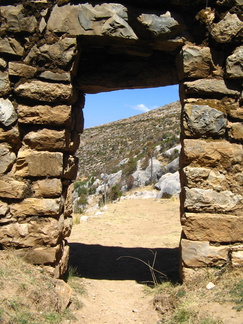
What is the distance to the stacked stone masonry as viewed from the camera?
4.32m

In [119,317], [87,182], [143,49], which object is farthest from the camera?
[87,182]

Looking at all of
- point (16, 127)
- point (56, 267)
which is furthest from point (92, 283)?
point (16, 127)

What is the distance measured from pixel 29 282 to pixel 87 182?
63.0 feet

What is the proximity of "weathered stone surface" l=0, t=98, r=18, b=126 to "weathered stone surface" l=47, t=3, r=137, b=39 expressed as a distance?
3.49ft

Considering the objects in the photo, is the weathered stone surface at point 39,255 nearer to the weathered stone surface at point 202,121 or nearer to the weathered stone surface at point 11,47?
the weathered stone surface at point 202,121

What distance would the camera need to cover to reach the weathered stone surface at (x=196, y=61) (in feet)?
14.4

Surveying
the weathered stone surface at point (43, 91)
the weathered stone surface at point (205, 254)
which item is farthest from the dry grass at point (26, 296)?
the weathered stone surface at point (43, 91)

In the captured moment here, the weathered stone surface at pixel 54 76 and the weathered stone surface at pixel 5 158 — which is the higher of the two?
the weathered stone surface at pixel 54 76

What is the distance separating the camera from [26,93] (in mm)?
4348

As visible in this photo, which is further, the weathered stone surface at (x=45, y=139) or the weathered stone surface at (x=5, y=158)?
the weathered stone surface at (x=45, y=139)

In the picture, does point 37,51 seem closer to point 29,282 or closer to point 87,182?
point 29,282

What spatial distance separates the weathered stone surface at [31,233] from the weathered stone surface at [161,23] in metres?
2.65

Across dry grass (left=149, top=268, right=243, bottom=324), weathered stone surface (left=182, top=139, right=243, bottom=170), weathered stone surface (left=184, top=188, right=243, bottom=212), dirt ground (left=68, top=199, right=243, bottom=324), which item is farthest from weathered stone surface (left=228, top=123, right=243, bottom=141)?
dirt ground (left=68, top=199, right=243, bottom=324)

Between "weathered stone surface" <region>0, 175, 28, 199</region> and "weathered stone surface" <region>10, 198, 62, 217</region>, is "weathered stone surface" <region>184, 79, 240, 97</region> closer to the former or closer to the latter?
"weathered stone surface" <region>10, 198, 62, 217</region>
